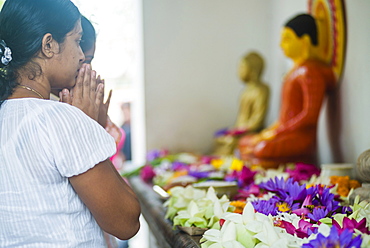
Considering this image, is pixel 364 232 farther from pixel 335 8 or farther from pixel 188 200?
pixel 335 8

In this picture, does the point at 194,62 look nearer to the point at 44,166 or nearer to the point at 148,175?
the point at 148,175

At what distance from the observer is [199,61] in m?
5.09

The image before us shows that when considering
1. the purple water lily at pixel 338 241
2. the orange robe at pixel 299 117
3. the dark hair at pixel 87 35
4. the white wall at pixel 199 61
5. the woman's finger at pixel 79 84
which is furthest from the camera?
the white wall at pixel 199 61

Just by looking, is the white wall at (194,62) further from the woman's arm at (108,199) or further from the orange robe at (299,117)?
the woman's arm at (108,199)

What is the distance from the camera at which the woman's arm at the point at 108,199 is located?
127cm

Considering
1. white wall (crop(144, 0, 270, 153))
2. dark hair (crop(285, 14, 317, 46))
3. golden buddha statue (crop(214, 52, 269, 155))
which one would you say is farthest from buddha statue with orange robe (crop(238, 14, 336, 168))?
white wall (crop(144, 0, 270, 153))

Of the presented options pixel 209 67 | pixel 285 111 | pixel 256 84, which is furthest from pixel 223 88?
pixel 285 111

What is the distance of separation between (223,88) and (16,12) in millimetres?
3985

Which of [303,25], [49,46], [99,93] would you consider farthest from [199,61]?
[49,46]

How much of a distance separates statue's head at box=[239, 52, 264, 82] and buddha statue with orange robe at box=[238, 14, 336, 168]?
114 centimetres

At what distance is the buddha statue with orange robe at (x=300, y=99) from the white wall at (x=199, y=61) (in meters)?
1.37

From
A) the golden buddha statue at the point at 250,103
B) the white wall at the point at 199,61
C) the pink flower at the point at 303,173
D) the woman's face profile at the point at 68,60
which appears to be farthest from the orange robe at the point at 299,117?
the woman's face profile at the point at 68,60

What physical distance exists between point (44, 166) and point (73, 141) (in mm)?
114

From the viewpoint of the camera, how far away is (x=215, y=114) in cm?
520
